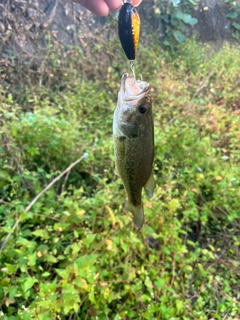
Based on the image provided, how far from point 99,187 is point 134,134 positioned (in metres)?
1.38

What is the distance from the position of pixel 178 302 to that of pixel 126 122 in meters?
1.43

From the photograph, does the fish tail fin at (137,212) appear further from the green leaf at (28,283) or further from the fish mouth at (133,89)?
the green leaf at (28,283)

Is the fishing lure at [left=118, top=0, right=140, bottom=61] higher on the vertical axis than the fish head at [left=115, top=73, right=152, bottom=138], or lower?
higher

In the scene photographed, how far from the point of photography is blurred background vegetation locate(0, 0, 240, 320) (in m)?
1.87

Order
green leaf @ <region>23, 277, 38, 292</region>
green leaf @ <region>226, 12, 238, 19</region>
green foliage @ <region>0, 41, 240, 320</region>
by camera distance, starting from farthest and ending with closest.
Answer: green leaf @ <region>226, 12, 238, 19</region>
green foliage @ <region>0, 41, 240, 320</region>
green leaf @ <region>23, 277, 38, 292</region>

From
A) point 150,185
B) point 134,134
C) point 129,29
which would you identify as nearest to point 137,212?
point 150,185

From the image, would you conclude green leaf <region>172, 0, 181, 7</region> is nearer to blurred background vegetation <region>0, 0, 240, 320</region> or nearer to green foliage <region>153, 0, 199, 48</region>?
green foliage <region>153, 0, 199, 48</region>

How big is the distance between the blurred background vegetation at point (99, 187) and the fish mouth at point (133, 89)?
101 cm

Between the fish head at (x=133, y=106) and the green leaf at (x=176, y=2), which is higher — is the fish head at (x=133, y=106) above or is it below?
below

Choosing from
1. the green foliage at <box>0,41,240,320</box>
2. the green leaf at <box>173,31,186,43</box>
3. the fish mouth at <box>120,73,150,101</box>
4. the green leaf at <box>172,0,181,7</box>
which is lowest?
the green foliage at <box>0,41,240,320</box>

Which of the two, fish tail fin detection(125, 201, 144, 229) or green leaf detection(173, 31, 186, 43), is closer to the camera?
fish tail fin detection(125, 201, 144, 229)

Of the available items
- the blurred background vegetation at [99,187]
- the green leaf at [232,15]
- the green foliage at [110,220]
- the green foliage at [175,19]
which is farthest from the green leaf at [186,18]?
the green foliage at [110,220]

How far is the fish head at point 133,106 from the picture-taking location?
3.44 feet

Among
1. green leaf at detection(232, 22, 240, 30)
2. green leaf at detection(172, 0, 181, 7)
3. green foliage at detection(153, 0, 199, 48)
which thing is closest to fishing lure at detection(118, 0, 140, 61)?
green foliage at detection(153, 0, 199, 48)
